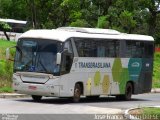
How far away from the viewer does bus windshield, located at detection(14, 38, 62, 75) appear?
2372 cm

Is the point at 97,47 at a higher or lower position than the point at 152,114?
higher

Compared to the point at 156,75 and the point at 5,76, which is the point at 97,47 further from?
the point at 156,75

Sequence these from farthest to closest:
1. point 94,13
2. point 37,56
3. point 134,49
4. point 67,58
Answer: point 94,13
point 134,49
point 67,58
point 37,56

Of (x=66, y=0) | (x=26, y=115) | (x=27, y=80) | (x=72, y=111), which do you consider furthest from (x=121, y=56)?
(x=66, y=0)

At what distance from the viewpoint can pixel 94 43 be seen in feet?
86.4

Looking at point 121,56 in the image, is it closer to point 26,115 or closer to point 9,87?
point 9,87

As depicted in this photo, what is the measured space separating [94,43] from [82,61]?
54.2 inches

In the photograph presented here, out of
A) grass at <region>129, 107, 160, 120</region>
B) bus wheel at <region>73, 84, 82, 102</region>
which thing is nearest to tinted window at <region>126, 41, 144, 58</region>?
bus wheel at <region>73, 84, 82, 102</region>

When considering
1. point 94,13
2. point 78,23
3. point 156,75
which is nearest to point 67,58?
point 78,23

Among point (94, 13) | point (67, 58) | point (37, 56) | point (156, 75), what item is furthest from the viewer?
point (94, 13)

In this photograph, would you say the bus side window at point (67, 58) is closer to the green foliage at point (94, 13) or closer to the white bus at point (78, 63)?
the white bus at point (78, 63)

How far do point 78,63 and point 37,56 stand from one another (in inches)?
80.2

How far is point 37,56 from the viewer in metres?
24.0

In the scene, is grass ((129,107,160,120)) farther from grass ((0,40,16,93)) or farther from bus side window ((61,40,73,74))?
grass ((0,40,16,93))
